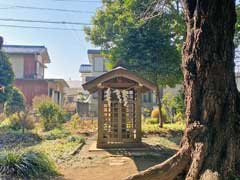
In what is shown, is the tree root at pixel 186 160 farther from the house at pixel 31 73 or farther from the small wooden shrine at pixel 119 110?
the house at pixel 31 73

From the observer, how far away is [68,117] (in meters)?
20.1

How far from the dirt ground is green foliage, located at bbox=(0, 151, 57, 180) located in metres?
0.41

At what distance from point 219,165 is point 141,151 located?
Result: 559cm

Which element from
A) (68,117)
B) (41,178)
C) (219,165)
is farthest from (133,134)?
(68,117)

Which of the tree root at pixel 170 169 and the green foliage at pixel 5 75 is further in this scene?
the green foliage at pixel 5 75

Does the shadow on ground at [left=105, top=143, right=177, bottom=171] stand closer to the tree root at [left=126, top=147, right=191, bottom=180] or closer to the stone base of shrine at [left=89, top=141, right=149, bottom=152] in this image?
the stone base of shrine at [left=89, top=141, right=149, bottom=152]

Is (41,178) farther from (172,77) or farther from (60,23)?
(60,23)

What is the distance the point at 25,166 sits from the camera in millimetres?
5648

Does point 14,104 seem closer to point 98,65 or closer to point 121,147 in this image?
point 121,147

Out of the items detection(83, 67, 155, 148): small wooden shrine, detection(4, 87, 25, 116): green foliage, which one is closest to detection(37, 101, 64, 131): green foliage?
detection(4, 87, 25, 116): green foliage

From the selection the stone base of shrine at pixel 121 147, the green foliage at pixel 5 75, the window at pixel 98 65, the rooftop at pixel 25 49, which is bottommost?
the stone base of shrine at pixel 121 147

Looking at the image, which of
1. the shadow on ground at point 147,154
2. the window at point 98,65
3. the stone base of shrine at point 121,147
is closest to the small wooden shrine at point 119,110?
the stone base of shrine at point 121,147

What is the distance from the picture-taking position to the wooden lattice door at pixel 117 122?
987 centimetres

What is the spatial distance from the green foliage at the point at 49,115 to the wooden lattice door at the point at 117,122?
569 centimetres
